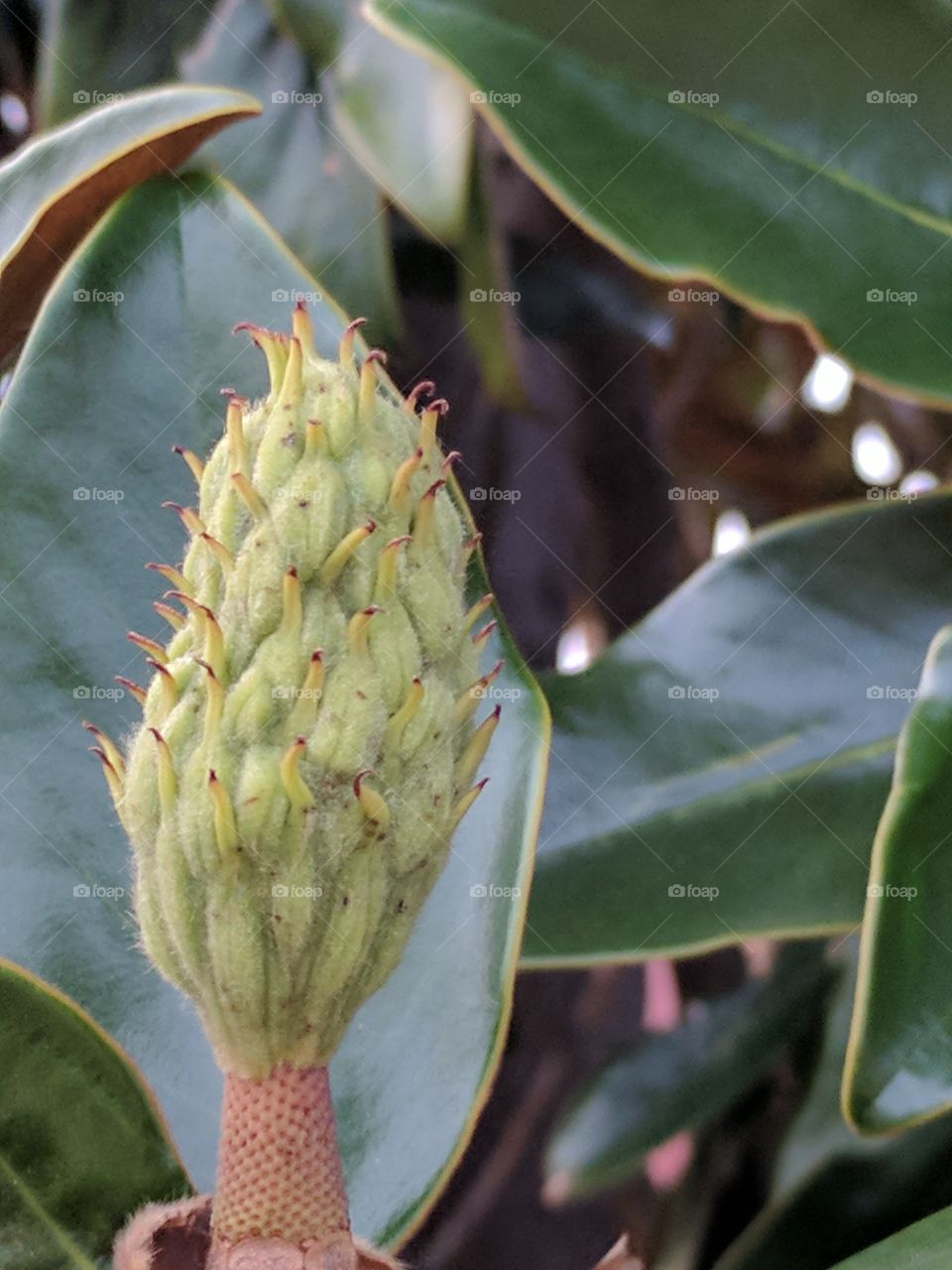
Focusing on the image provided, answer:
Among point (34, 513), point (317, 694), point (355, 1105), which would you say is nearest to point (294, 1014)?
point (317, 694)

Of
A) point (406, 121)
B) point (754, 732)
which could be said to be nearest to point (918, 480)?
point (754, 732)

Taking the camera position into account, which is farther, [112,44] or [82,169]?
[112,44]

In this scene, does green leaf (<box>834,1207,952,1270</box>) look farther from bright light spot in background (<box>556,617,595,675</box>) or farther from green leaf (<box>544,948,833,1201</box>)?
bright light spot in background (<box>556,617,595,675</box>)

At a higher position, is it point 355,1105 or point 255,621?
point 255,621

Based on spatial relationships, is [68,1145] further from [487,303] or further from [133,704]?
[487,303]

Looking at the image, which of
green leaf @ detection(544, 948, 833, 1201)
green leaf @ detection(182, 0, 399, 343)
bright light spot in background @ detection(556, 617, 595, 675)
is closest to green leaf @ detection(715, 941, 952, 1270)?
green leaf @ detection(544, 948, 833, 1201)

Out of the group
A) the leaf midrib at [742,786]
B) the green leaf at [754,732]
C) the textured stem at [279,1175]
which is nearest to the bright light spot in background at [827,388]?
the green leaf at [754,732]

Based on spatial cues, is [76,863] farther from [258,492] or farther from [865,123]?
[865,123]

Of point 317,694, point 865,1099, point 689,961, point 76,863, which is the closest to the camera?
point 317,694
